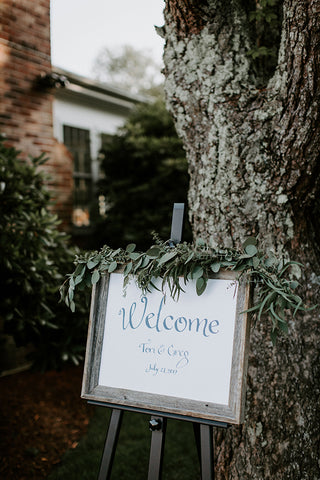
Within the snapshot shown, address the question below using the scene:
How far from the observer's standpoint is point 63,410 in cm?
386

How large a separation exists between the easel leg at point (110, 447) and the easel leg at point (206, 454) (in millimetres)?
344

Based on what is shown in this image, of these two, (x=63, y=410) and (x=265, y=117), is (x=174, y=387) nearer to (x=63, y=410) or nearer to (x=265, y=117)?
(x=265, y=117)

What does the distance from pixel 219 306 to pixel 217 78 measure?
3.92 feet

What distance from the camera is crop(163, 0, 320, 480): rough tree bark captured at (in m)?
1.96

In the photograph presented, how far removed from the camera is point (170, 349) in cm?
159

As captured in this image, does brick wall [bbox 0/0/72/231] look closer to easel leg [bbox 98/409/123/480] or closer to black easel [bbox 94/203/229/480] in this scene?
black easel [bbox 94/203/229/480]

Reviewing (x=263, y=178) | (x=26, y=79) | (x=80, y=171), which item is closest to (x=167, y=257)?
(x=263, y=178)

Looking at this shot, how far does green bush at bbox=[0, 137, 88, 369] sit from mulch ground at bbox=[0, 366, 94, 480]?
1.44 ft

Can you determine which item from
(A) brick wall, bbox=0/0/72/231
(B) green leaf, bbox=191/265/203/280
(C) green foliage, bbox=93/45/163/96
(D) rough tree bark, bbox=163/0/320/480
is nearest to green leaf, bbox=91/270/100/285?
(B) green leaf, bbox=191/265/203/280

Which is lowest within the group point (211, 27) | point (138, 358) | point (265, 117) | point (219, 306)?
point (138, 358)

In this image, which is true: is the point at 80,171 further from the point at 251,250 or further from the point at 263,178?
the point at 251,250

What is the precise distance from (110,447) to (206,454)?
40 centimetres

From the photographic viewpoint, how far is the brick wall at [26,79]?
4.26 meters

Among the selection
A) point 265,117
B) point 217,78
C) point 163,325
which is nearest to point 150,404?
point 163,325
